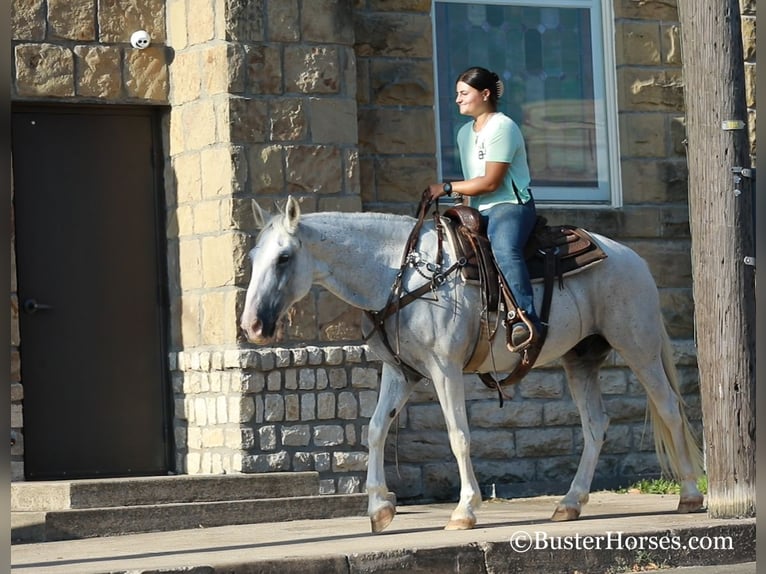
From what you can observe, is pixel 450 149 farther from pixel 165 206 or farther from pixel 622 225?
pixel 165 206

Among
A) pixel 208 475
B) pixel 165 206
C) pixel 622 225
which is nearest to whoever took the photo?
pixel 208 475

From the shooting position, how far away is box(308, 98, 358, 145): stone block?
1117 cm

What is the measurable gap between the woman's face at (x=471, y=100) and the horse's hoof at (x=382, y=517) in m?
2.51

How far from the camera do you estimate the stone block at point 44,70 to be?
11.0m

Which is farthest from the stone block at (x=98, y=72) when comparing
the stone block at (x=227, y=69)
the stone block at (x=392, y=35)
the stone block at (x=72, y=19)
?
the stone block at (x=392, y=35)

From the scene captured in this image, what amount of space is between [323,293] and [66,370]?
198cm

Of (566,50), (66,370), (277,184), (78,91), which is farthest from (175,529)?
(566,50)

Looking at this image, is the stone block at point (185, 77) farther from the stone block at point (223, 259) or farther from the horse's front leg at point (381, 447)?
the horse's front leg at point (381, 447)

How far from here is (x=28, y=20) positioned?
36.2 feet

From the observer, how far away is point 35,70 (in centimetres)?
1101

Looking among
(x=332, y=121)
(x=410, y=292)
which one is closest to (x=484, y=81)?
(x=410, y=292)

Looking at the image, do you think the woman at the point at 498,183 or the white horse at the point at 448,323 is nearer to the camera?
the white horse at the point at 448,323

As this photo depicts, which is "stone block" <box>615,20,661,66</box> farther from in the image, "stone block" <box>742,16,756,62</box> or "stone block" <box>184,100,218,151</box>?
"stone block" <box>184,100,218,151</box>

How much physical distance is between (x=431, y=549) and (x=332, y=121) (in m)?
4.12
